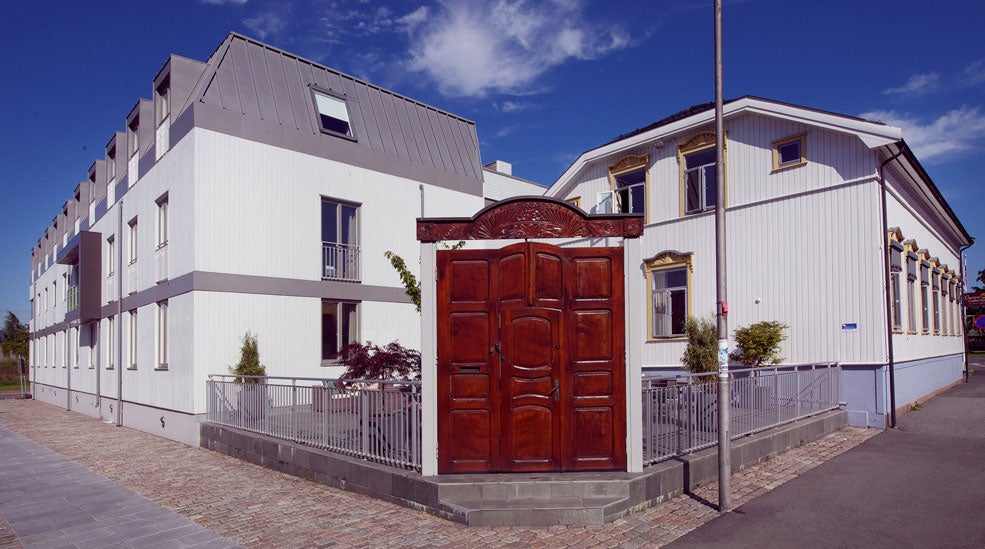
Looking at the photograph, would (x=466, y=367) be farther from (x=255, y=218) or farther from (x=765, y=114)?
(x=765, y=114)

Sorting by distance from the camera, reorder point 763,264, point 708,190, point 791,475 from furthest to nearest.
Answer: point 708,190, point 763,264, point 791,475

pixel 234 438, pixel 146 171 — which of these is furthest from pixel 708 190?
pixel 146 171

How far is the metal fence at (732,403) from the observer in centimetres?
810

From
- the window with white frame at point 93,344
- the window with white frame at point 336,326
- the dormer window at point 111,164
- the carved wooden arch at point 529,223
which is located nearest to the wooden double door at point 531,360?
the carved wooden arch at point 529,223

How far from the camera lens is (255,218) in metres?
14.7

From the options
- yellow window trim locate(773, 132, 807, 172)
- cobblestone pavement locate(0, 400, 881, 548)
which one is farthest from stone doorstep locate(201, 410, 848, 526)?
yellow window trim locate(773, 132, 807, 172)

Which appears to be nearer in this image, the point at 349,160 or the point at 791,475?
the point at 791,475

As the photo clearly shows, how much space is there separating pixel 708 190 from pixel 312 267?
10.1 m

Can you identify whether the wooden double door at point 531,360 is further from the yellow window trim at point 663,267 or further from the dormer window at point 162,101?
the dormer window at point 162,101

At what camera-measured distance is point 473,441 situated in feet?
24.5

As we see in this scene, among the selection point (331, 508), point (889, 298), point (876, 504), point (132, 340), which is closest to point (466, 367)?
point (331, 508)

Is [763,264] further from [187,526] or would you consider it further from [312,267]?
[187,526]

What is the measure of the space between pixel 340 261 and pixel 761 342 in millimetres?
10264

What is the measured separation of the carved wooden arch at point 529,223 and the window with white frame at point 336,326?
9155 millimetres
